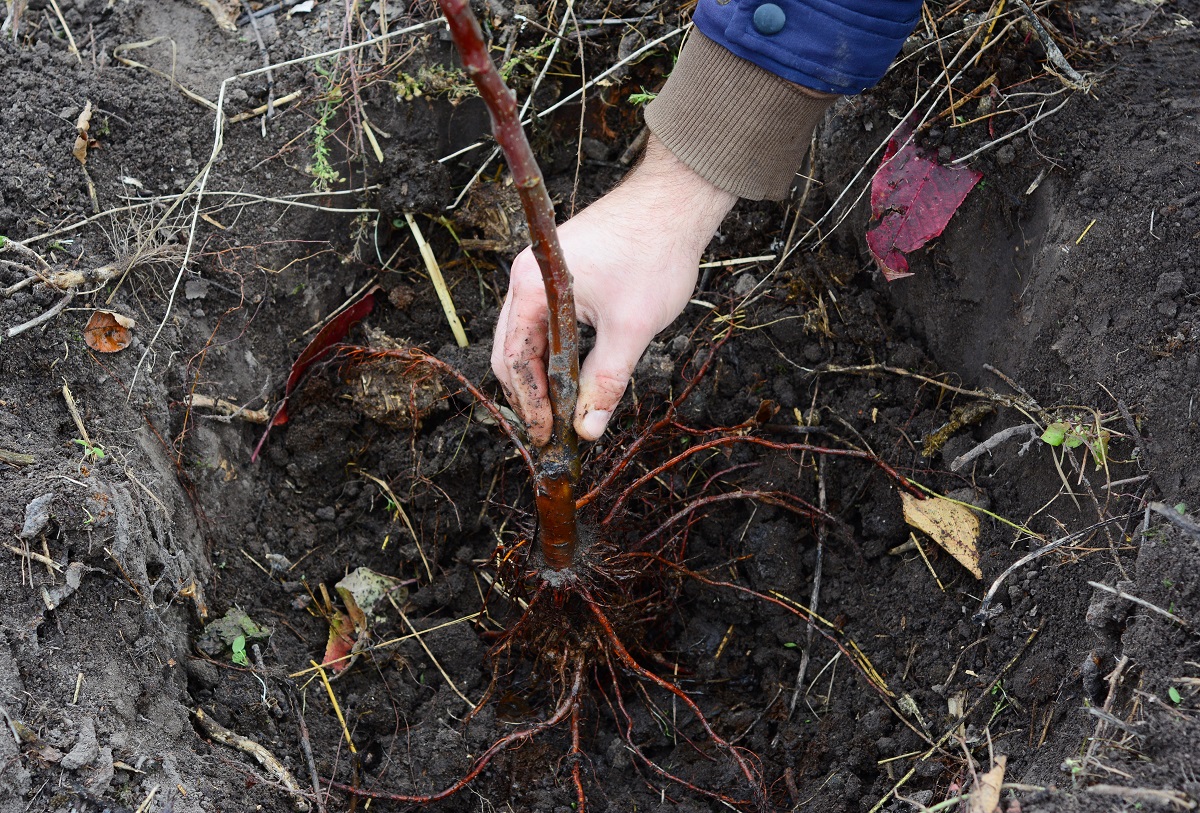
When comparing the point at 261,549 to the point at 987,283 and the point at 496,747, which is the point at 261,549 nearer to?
the point at 496,747

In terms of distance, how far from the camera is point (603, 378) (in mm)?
1641

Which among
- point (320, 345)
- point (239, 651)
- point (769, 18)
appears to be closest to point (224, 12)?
point (320, 345)

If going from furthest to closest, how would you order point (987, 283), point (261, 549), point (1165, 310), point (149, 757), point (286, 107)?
point (286, 107) → point (261, 549) → point (987, 283) → point (1165, 310) → point (149, 757)

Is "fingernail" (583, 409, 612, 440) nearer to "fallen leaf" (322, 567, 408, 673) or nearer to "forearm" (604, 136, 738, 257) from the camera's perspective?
"forearm" (604, 136, 738, 257)

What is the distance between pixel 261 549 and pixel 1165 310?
6.84 ft

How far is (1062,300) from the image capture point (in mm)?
1792

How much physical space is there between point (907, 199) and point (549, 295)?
3.60 ft

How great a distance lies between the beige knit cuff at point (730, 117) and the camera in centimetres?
174

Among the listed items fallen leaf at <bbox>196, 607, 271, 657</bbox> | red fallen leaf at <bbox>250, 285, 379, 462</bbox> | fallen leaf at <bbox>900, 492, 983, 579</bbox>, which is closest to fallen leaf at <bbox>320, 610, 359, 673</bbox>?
fallen leaf at <bbox>196, 607, 271, 657</bbox>

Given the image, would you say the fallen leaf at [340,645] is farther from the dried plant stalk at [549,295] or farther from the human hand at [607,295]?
the human hand at [607,295]

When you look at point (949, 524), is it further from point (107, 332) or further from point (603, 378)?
point (107, 332)

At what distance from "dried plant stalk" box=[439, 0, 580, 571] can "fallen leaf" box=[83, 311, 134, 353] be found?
1.02 meters

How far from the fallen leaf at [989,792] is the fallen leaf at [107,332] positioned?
6.38 ft

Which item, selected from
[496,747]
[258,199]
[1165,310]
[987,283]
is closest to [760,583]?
[496,747]
